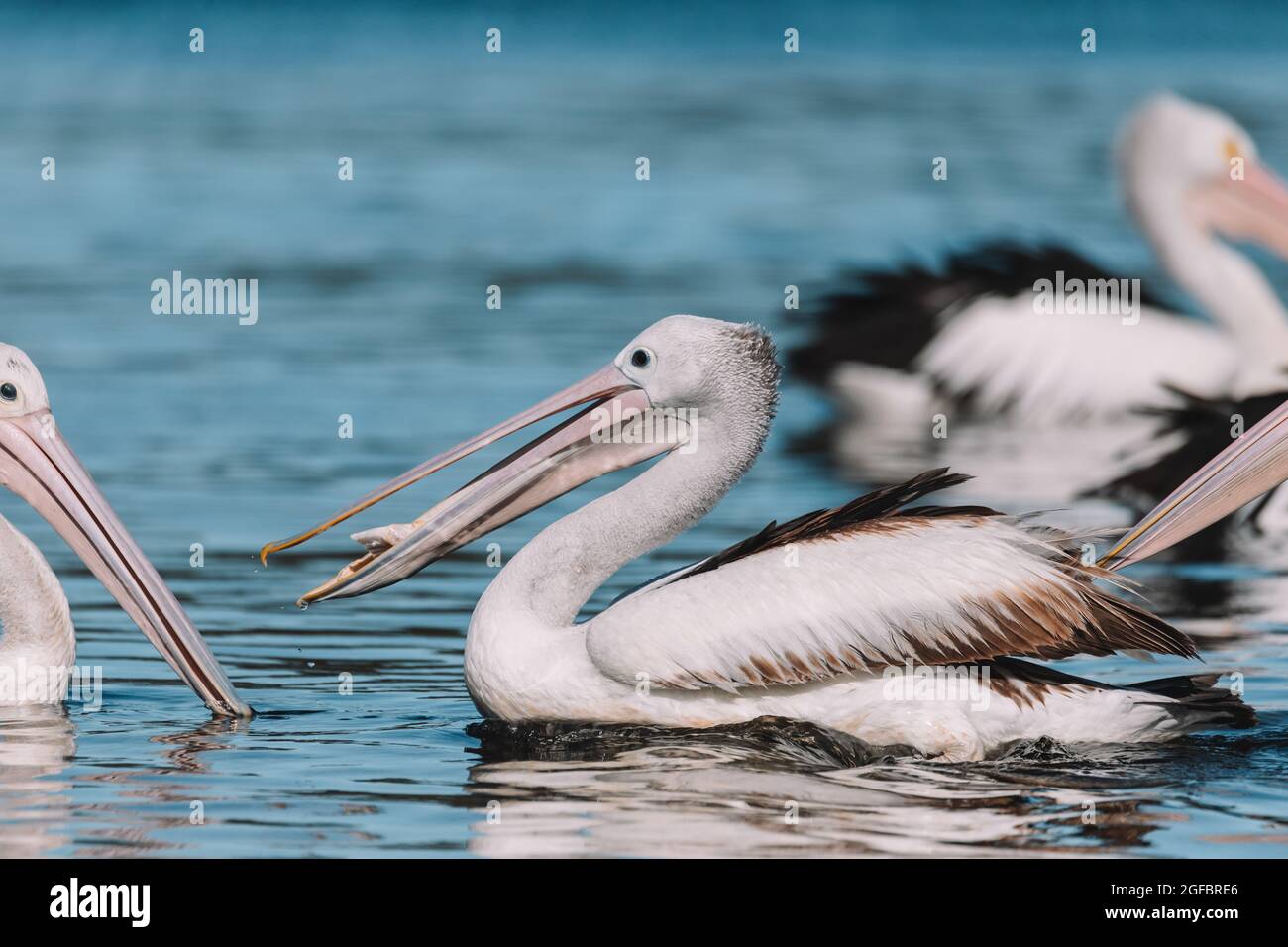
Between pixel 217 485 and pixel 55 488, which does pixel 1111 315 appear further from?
pixel 55 488

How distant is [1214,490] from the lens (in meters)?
6.46

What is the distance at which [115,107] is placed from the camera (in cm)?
2791

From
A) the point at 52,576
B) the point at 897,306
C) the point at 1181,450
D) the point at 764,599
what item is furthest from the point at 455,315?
the point at 764,599

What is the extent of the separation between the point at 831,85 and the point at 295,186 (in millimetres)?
13569

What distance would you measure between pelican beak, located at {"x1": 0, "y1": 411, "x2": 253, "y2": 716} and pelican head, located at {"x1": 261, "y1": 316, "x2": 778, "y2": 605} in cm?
35

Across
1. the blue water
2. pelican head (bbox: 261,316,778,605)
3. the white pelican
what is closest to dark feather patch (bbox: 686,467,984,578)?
the white pelican

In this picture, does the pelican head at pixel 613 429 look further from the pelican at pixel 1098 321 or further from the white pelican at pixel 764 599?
the pelican at pixel 1098 321

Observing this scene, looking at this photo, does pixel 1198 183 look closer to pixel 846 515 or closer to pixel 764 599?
pixel 846 515

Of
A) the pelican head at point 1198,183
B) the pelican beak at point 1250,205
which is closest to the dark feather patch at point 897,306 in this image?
the pelican head at point 1198,183

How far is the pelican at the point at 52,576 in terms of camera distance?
670 centimetres

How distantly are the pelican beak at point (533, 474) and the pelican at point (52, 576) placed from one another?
0.37m

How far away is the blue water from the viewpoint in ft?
19.1

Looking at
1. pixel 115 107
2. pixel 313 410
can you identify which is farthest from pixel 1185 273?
pixel 115 107
